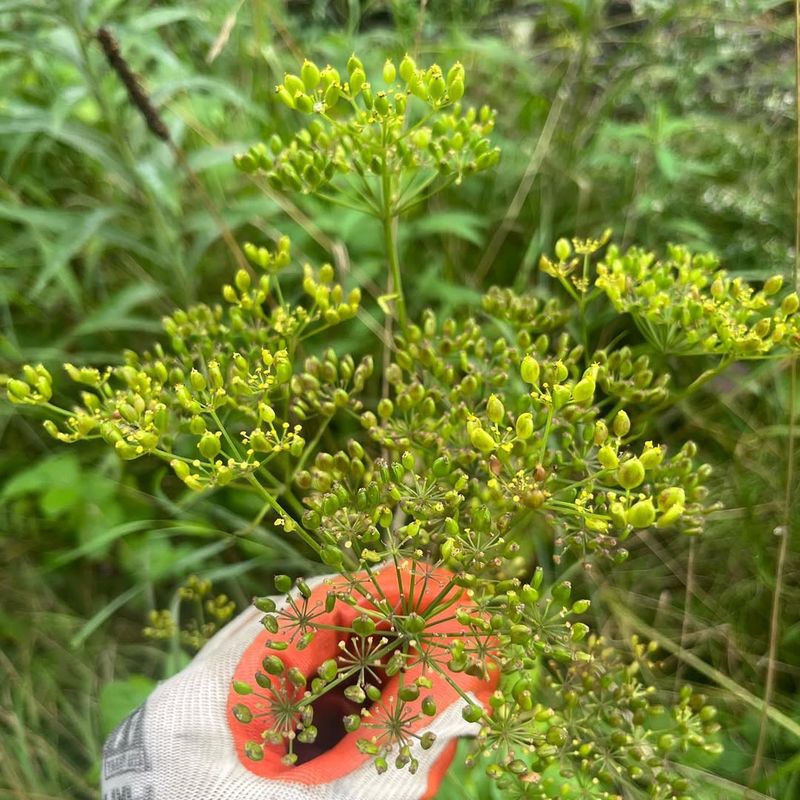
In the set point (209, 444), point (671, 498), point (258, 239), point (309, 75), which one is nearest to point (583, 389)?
point (671, 498)

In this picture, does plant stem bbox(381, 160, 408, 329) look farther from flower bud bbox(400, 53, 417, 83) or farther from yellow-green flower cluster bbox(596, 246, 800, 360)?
yellow-green flower cluster bbox(596, 246, 800, 360)

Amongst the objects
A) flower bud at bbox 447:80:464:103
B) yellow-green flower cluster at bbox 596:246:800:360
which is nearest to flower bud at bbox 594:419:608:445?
yellow-green flower cluster at bbox 596:246:800:360

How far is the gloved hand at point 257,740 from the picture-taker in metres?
0.86

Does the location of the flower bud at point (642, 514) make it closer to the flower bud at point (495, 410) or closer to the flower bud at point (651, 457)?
the flower bud at point (651, 457)

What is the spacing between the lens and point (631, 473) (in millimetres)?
705

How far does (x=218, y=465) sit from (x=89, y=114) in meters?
1.58

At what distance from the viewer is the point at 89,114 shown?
6.44 ft

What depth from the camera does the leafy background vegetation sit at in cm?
144

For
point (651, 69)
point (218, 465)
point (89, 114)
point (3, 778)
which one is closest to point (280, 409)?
point (218, 465)

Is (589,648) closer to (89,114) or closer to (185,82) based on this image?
(185,82)

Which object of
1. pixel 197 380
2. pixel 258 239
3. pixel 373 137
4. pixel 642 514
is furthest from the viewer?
pixel 258 239

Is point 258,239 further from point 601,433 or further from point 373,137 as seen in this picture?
point 601,433

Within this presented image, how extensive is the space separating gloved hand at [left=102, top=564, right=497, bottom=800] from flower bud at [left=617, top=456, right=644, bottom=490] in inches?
9.3

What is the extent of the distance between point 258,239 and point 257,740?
124 cm
